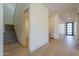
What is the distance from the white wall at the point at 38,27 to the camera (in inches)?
103

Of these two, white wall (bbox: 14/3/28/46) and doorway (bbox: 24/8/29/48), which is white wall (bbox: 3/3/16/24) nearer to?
white wall (bbox: 14/3/28/46)

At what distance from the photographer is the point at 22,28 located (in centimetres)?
284

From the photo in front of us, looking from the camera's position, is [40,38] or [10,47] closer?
[10,47]

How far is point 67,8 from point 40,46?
1072mm

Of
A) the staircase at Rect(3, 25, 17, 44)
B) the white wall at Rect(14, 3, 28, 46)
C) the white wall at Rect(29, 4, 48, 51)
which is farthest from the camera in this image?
the white wall at Rect(14, 3, 28, 46)

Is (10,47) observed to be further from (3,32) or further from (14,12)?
(14,12)

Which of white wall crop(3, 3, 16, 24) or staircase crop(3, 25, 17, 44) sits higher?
white wall crop(3, 3, 16, 24)

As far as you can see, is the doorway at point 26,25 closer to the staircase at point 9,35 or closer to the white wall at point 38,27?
the white wall at point 38,27

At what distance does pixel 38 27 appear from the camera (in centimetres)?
282

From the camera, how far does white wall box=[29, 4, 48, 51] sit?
2619mm

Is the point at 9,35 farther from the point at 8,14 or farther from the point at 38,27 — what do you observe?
the point at 38,27

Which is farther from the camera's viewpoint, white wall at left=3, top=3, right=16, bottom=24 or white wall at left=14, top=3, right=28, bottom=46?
white wall at left=14, top=3, right=28, bottom=46

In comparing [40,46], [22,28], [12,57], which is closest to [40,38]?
[40,46]

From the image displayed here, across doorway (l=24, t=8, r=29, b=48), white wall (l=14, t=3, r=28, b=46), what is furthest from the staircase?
doorway (l=24, t=8, r=29, b=48)
